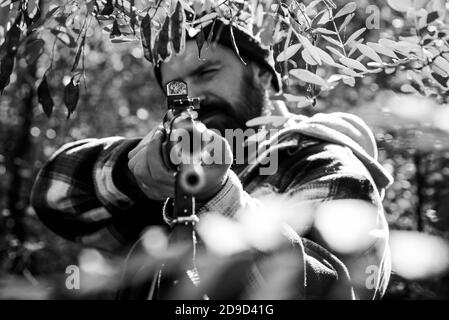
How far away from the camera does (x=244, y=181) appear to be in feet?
8.16

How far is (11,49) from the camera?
6.03ft

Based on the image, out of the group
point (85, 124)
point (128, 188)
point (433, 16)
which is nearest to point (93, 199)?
point (128, 188)

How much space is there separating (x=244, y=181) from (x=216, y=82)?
0.40 metres

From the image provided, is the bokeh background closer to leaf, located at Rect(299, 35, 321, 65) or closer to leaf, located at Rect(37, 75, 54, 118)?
leaf, located at Rect(299, 35, 321, 65)

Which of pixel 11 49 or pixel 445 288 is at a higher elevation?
pixel 11 49

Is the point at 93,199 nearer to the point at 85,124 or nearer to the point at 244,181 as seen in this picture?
the point at 244,181

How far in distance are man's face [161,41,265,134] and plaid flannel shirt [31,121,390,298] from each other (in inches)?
9.9

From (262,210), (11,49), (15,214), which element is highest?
(11,49)

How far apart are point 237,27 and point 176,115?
52.2 inches

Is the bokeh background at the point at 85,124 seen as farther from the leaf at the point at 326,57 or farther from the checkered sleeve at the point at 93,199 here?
the leaf at the point at 326,57

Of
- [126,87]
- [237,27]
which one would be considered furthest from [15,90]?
[237,27]

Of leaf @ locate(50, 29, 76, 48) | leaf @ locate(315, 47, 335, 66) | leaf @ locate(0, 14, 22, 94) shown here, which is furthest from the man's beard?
leaf @ locate(0, 14, 22, 94)

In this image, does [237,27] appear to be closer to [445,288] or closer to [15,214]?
[445,288]

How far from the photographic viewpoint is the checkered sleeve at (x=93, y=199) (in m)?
2.40
